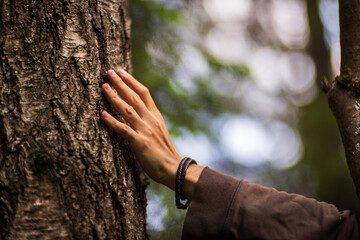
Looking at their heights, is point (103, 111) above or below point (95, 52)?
below

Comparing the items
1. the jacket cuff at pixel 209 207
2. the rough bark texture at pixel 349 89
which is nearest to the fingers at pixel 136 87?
the jacket cuff at pixel 209 207

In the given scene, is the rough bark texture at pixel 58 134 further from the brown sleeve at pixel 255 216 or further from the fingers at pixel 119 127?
the brown sleeve at pixel 255 216

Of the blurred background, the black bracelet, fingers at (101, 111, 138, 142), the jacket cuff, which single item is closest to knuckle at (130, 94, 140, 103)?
fingers at (101, 111, 138, 142)

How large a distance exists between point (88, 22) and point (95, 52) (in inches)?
5.8

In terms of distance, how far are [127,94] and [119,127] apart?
0.18 m

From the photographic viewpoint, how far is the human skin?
1336 millimetres

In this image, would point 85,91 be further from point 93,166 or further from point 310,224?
point 310,224

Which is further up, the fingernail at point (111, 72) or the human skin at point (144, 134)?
the fingernail at point (111, 72)

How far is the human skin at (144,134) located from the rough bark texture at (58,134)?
2.4 inches

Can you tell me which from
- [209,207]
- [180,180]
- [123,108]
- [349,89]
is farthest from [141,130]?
[349,89]

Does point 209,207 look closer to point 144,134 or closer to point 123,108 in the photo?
point 144,134

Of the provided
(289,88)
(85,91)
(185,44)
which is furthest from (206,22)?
(85,91)

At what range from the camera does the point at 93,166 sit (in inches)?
49.6

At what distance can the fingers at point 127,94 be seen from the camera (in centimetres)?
138
